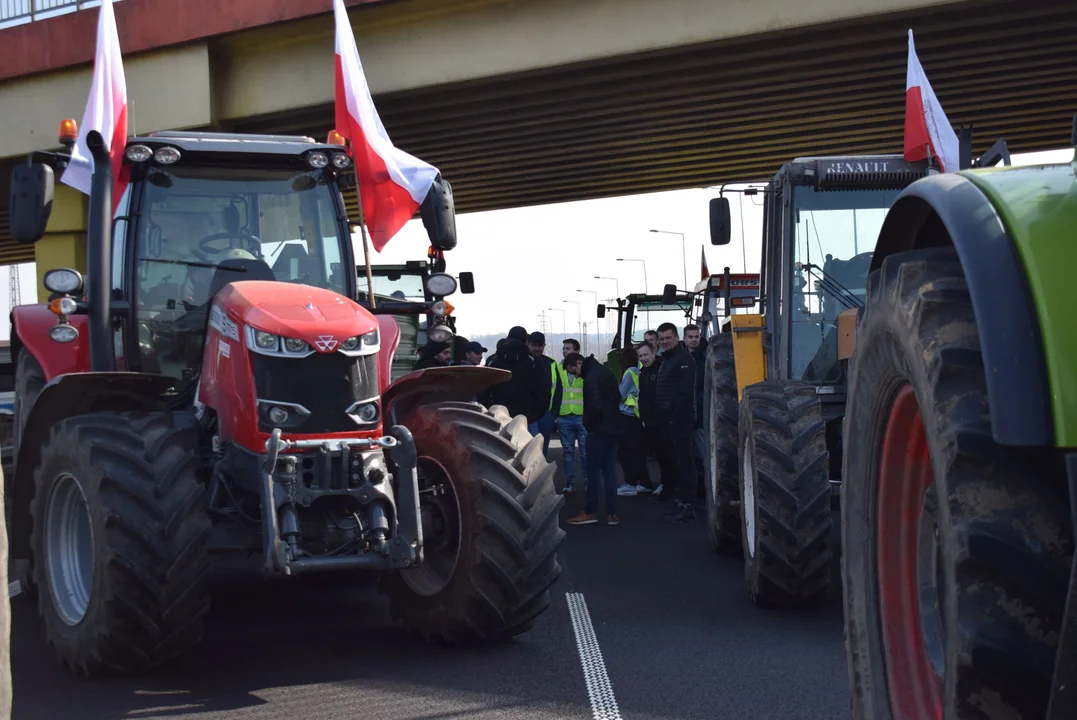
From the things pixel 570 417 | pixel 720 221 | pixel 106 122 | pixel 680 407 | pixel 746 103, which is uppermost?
pixel 746 103

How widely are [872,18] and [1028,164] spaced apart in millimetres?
15073

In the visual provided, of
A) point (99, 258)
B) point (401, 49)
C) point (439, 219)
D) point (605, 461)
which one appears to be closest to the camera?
point (99, 258)

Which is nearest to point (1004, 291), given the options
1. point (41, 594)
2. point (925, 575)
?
point (925, 575)

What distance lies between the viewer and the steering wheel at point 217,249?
7340mm

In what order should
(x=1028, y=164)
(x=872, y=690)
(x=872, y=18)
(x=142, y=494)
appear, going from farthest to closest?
(x=872, y=18) → (x=142, y=494) → (x=872, y=690) → (x=1028, y=164)

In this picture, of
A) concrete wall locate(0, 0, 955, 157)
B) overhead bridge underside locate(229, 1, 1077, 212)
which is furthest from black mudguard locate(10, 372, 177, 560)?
overhead bridge underside locate(229, 1, 1077, 212)

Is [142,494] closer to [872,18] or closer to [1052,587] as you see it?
[1052,587]

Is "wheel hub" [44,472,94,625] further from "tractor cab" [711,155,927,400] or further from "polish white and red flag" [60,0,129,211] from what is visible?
"tractor cab" [711,155,927,400]

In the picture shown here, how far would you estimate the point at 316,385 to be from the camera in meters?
6.43

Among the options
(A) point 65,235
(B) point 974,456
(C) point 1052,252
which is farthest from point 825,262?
(A) point 65,235

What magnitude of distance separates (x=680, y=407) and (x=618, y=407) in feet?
2.00

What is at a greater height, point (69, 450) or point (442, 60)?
point (442, 60)

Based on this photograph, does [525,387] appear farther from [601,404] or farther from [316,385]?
[316,385]

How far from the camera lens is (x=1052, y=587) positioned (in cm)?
222
